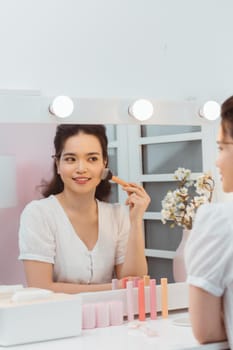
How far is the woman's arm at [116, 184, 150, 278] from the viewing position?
A: 195 centimetres

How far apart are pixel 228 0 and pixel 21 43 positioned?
710 millimetres

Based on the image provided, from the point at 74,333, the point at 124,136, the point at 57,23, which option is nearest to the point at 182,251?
the point at 124,136

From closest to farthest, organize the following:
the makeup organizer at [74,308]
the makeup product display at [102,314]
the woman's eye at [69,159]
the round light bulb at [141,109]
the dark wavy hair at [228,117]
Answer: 1. the dark wavy hair at [228,117]
2. the makeup organizer at [74,308]
3. the makeup product display at [102,314]
4. the woman's eye at [69,159]
5. the round light bulb at [141,109]

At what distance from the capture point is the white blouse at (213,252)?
53.7 inches

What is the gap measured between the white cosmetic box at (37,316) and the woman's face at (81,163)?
1.08ft

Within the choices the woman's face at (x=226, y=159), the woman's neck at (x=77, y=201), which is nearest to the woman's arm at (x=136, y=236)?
the woman's neck at (x=77, y=201)

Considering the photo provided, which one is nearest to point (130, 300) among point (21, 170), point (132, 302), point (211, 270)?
point (132, 302)

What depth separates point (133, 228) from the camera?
1.97 meters

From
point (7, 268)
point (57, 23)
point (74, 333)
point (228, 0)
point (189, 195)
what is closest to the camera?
point (74, 333)

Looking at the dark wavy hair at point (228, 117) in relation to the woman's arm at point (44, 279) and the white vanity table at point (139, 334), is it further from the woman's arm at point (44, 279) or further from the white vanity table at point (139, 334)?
the woman's arm at point (44, 279)

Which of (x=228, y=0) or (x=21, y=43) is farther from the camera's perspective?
(x=228, y=0)

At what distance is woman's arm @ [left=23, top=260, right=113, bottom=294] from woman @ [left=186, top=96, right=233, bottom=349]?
489 millimetres

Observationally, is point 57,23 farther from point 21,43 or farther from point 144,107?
point 144,107

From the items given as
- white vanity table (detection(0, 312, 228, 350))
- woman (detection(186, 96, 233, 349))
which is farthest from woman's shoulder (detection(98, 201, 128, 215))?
woman (detection(186, 96, 233, 349))
